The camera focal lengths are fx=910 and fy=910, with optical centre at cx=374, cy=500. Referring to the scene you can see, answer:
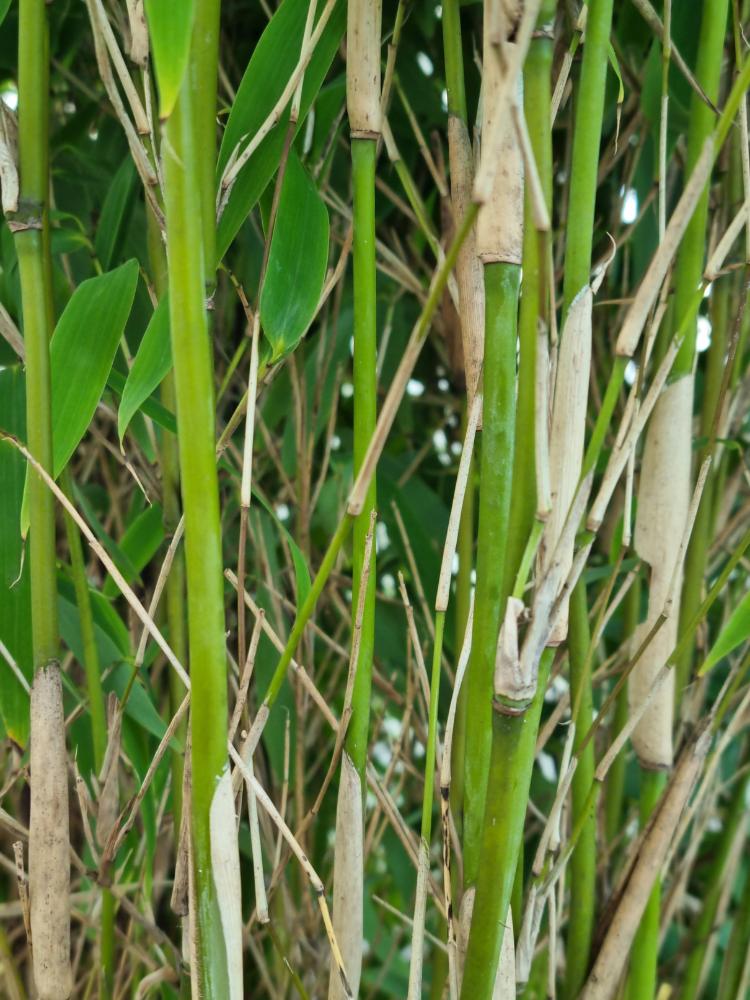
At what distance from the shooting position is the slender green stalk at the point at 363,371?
1.04 ft

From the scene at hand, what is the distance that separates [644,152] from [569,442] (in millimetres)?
360

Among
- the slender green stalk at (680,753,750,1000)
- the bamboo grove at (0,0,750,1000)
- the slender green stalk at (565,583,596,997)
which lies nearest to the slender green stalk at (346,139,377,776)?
the bamboo grove at (0,0,750,1000)

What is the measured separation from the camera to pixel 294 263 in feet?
1.11

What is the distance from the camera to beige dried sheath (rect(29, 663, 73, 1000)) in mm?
333

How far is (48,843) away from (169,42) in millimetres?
272

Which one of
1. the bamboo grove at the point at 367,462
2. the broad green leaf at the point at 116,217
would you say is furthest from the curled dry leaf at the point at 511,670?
the broad green leaf at the point at 116,217

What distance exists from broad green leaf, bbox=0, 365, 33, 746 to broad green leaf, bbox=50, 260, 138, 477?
0.06 m

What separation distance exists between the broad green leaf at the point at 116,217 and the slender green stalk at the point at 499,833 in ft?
1.07

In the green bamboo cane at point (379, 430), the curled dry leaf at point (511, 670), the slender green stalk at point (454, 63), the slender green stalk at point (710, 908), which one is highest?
the slender green stalk at point (454, 63)

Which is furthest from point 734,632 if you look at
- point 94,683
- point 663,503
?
point 94,683

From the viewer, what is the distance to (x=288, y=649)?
287mm

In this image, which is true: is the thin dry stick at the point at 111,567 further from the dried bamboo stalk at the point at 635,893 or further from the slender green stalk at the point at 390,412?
the dried bamboo stalk at the point at 635,893

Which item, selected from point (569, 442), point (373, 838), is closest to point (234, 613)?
point (373, 838)

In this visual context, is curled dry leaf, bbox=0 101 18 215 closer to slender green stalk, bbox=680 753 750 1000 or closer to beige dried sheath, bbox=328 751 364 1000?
beige dried sheath, bbox=328 751 364 1000
